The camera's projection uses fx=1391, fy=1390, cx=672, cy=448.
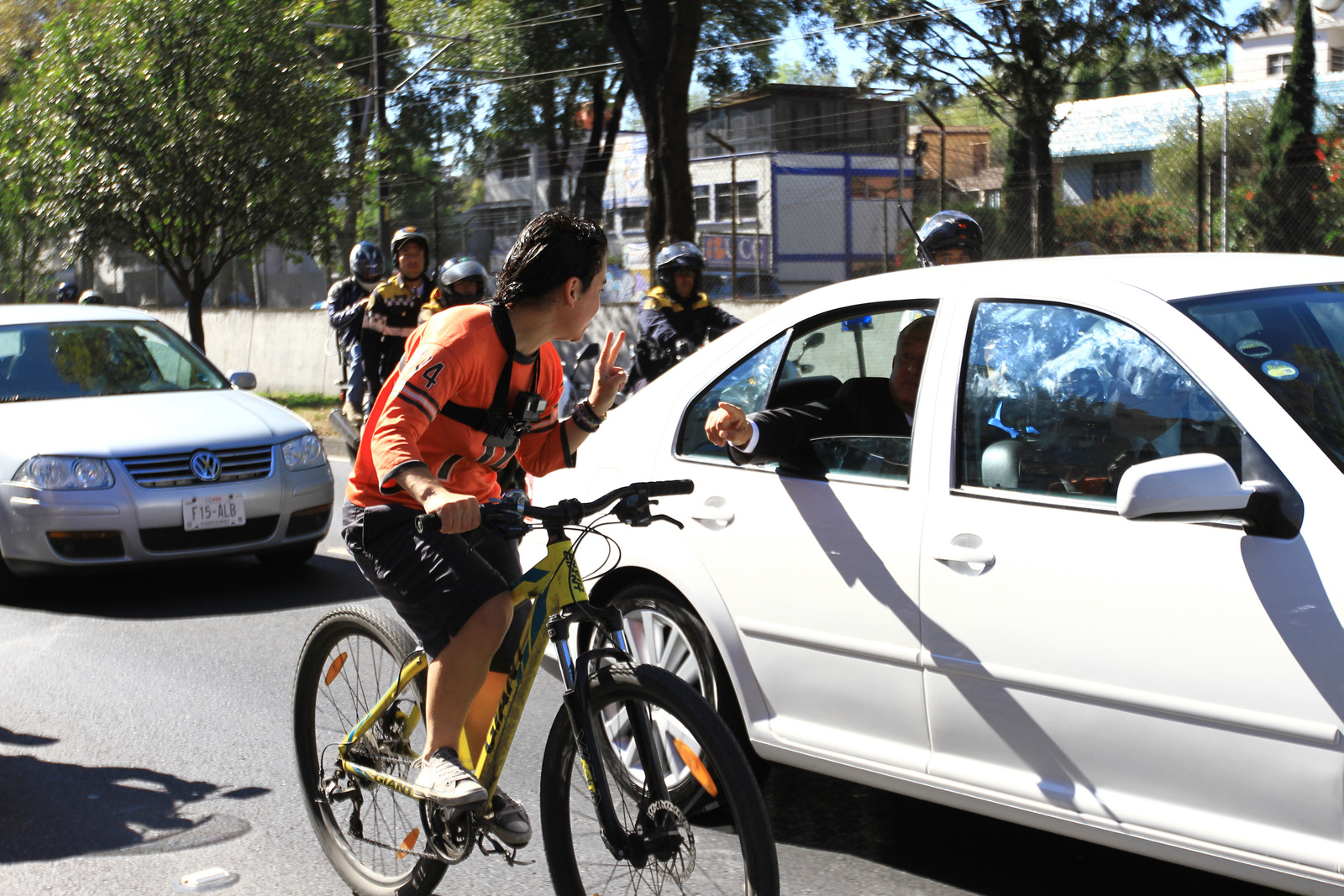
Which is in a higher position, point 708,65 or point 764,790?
point 708,65

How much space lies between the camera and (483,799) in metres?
3.07

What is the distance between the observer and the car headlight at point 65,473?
281 inches

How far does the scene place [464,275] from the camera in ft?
30.3

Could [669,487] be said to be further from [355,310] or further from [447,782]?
[355,310]

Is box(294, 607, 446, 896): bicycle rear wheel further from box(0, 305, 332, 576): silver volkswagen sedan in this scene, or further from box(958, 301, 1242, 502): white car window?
box(0, 305, 332, 576): silver volkswagen sedan

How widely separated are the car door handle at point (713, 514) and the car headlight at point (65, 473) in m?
4.28

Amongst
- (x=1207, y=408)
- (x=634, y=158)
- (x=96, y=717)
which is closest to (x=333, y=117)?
(x=96, y=717)

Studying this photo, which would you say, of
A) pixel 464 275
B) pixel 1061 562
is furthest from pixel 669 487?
pixel 464 275

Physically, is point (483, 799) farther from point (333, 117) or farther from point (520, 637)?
point (333, 117)

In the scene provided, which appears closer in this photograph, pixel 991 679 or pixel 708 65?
pixel 991 679

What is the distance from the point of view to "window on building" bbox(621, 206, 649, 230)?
38844mm

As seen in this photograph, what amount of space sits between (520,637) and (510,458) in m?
0.57

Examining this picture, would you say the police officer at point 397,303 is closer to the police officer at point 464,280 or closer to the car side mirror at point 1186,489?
the police officer at point 464,280

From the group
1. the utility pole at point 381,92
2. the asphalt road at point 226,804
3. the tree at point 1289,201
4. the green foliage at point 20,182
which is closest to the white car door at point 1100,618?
the asphalt road at point 226,804
